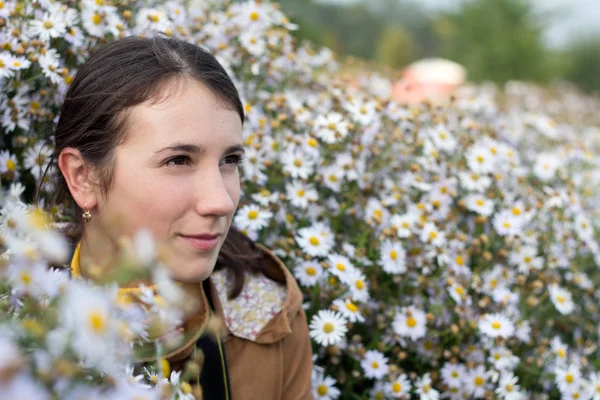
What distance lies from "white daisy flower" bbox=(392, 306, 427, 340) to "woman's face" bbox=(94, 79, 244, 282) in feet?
2.46

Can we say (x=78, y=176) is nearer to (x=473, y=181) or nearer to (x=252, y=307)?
(x=252, y=307)

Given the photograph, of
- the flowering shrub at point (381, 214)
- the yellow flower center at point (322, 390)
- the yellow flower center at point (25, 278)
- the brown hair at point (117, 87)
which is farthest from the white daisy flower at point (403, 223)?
the yellow flower center at point (25, 278)

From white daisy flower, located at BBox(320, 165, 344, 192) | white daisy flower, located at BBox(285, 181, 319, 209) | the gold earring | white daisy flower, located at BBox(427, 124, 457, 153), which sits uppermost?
the gold earring

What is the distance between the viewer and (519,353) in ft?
6.96

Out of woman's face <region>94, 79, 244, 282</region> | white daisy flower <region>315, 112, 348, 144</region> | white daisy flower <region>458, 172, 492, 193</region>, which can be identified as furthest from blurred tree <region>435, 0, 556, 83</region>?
woman's face <region>94, 79, 244, 282</region>

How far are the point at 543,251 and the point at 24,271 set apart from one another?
79.7 inches

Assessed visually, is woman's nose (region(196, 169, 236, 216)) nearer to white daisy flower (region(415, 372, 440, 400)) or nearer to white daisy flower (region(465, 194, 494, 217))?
white daisy flower (region(415, 372, 440, 400))

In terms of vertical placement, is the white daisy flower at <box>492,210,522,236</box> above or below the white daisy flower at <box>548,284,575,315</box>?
above

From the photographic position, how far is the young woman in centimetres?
132

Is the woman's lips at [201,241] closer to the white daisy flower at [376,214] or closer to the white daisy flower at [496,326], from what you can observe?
the white daisy flower at [376,214]

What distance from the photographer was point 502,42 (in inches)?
567

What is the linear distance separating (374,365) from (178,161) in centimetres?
87

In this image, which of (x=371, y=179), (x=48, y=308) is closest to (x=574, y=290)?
(x=371, y=179)

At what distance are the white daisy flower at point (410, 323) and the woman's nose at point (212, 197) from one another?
0.79 metres
